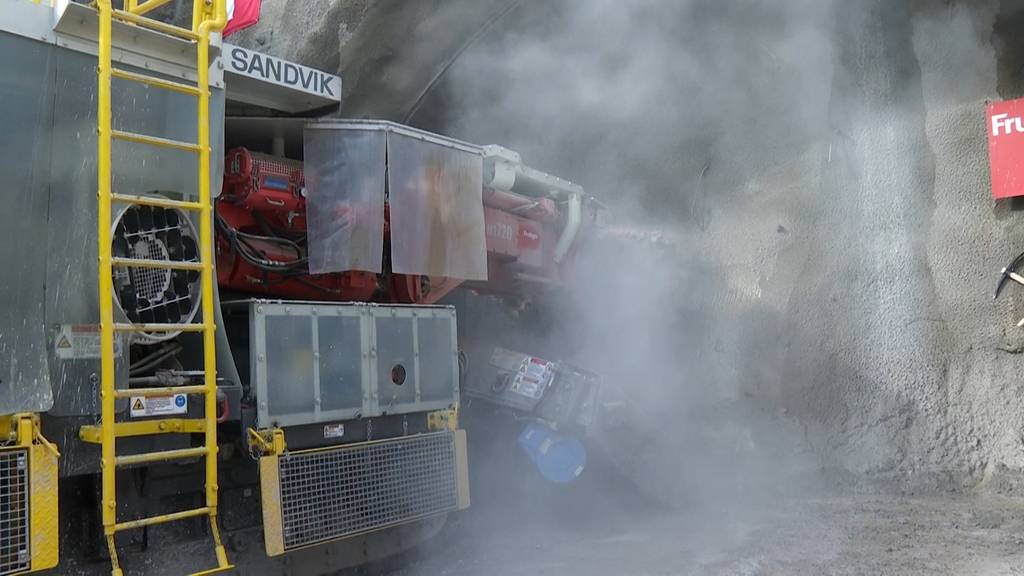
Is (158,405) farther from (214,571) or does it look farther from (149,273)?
(214,571)

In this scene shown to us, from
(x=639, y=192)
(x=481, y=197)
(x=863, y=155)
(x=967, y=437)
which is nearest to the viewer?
(x=481, y=197)

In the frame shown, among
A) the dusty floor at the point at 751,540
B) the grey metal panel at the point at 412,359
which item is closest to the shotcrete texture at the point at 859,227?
the dusty floor at the point at 751,540

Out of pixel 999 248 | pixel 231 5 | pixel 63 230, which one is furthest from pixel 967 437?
pixel 231 5

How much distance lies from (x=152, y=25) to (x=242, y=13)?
3273mm

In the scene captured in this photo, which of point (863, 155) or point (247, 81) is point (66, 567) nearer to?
point (247, 81)

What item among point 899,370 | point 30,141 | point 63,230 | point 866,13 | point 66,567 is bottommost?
point 66,567

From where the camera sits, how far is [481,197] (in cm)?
514

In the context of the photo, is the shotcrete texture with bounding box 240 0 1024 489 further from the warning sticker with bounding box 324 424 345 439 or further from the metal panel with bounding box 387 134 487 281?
the warning sticker with bounding box 324 424 345 439

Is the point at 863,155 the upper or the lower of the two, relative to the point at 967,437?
upper

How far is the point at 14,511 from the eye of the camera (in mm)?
2904

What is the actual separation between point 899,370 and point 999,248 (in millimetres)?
1077

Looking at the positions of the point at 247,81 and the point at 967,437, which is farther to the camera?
the point at 967,437

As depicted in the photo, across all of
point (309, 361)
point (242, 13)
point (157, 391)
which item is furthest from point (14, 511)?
point (242, 13)

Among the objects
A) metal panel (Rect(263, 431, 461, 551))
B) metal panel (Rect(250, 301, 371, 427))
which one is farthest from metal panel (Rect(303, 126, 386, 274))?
metal panel (Rect(263, 431, 461, 551))
